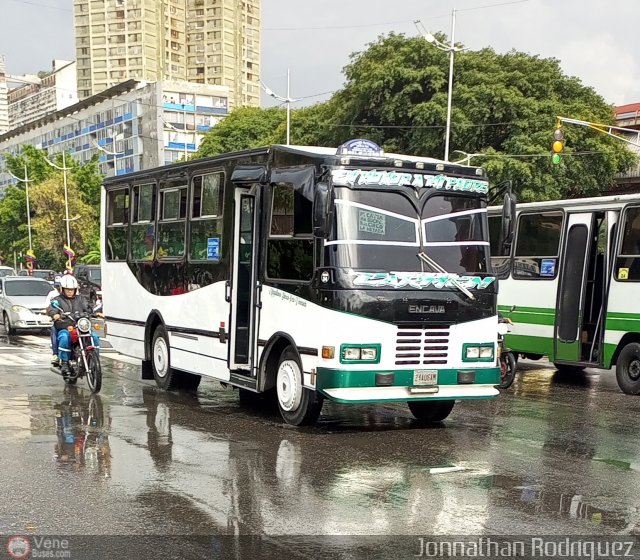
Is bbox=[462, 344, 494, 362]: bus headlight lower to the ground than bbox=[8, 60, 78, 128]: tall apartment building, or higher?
lower

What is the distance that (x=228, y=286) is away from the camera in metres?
11.1

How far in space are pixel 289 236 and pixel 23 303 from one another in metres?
16.5

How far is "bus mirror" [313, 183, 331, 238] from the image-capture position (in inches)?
347

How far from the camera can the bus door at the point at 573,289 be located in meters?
14.6

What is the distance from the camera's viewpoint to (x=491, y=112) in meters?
42.2

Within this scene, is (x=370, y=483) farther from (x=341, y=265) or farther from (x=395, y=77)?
(x=395, y=77)

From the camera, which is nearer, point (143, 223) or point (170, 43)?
point (143, 223)

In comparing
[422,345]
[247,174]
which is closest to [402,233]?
[422,345]

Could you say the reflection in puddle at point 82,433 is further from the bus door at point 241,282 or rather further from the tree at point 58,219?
the tree at point 58,219

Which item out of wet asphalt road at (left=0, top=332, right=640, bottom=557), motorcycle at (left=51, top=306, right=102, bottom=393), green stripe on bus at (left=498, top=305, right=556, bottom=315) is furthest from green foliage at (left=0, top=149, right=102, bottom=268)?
wet asphalt road at (left=0, top=332, right=640, bottom=557)

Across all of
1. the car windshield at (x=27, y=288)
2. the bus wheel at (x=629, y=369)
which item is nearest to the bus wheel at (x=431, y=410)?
the bus wheel at (x=629, y=369)

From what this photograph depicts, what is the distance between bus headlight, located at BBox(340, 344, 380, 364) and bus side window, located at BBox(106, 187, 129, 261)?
21.2 feet

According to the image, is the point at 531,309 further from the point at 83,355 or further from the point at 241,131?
the point at 241,131

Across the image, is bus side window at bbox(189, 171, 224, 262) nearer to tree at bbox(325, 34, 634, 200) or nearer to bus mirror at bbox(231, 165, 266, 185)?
bus mirror at bbox(231, 165, 266, 185)
